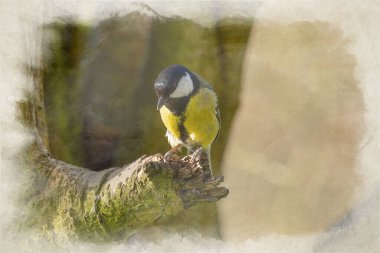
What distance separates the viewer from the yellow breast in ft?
4.74

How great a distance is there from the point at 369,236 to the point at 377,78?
0.55 m

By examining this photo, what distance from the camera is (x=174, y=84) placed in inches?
54.9

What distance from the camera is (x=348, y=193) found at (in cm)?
157

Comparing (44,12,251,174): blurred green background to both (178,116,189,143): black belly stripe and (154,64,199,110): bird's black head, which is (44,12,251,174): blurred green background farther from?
(178,116,189,143): black belly stripe

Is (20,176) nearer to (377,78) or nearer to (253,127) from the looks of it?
(253,127)

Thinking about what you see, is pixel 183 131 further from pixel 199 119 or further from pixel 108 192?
pixel 108 192

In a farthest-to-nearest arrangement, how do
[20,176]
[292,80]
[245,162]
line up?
[245,162]
[292,80]
[20,176]

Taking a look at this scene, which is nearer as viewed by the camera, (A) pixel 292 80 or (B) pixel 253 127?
(A) pixel 292 80

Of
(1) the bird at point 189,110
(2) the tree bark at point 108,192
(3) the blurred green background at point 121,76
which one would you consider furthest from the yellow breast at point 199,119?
(3) the blurred green background at point 121,76

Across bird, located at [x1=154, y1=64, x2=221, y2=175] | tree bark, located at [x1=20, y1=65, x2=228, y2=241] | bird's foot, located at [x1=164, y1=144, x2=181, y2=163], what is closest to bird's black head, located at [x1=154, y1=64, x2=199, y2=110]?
bird, located at [x1=154, y1=64, x2=221, y2=175]

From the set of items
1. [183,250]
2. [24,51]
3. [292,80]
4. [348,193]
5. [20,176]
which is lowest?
[183,250]

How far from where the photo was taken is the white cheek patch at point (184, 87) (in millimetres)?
1418

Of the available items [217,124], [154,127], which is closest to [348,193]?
[217,124]

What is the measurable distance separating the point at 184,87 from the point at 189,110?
0.09 meters
